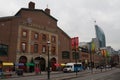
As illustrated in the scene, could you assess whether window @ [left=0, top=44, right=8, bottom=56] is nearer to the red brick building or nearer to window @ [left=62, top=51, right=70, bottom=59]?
the red brick building

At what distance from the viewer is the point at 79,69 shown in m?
82.0

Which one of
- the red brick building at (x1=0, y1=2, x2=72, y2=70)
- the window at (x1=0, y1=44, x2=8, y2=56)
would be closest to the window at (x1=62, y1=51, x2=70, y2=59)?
the red brick building at (x1=0, y1=2, x2=72, y2=70)

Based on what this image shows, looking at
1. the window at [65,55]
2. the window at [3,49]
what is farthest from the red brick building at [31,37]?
the window at [3,49]

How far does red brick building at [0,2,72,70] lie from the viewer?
6725 cm

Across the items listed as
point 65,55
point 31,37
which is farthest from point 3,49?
point 65,55

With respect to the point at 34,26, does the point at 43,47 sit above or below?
below

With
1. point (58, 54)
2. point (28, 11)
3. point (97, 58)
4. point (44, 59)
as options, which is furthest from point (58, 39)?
point (97, 58)

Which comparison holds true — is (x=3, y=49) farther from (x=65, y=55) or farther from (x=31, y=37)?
(x=65, y=55)

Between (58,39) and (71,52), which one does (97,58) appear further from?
(58,39)

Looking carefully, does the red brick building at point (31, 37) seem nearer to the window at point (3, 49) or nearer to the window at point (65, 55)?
the window at point (65, 55)

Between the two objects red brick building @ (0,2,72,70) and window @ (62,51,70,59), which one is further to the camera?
window @ (62,51,70,59)

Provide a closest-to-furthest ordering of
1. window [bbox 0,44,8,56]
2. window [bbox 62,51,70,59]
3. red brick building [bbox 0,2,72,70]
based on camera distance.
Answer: window [bbox 0,44,8,56] → red brick building [bbox 0,2,72,70] → window [bbox 62,51,70,59]

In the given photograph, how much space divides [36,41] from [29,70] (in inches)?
374

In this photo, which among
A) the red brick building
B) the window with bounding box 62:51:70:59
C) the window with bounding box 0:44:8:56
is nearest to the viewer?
the window with bounding box 0:44:8:56
